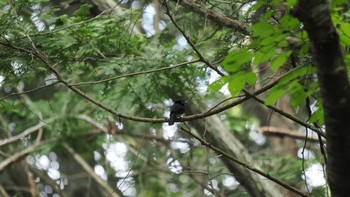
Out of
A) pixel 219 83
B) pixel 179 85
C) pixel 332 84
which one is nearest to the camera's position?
pixel 332 84

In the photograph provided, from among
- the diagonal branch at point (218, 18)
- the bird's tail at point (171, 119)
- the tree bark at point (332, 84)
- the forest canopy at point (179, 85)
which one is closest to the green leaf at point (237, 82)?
the forest canopy at point (179, 85)

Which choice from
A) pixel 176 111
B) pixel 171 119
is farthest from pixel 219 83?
pixel 176 111

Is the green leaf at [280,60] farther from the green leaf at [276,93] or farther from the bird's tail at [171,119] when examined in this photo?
the bird's tail at [171,119]

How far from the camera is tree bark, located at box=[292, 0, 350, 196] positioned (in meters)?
1.50

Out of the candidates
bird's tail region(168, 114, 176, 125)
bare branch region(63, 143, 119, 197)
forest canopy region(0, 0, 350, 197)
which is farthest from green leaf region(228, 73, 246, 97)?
bare branch region(63, 143, 119, 197)

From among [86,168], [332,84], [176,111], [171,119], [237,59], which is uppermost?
[86,168]

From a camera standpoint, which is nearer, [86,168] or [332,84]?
[332,84]

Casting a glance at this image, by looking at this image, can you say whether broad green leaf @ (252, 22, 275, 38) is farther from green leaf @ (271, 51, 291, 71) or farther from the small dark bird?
the small dark bird

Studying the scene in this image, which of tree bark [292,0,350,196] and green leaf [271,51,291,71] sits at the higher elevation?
green leaf [271,51,291,71]

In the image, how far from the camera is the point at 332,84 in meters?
1.59

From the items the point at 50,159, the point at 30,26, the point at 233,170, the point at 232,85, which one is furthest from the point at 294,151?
the point at 232,85

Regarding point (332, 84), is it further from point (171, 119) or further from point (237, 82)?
point (171, 119)

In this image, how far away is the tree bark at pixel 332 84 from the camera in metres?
1.50


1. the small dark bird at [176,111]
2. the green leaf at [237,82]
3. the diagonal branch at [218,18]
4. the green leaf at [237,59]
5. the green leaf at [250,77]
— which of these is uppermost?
the diagonal branch at [218,18]
